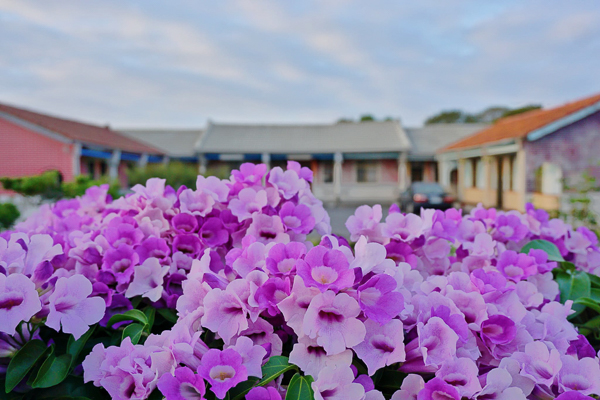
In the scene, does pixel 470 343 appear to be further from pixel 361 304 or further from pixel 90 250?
pixel 90 250

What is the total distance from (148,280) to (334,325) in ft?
1.91

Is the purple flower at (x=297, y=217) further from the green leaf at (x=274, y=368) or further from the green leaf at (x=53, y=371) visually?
the green leaf at (x=53, y=371)

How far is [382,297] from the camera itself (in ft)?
2.69

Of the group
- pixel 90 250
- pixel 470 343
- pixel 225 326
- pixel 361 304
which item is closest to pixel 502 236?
pixel 470 343

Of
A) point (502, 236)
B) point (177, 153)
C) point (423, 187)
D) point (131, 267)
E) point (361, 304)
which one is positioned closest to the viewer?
point (361, 304)

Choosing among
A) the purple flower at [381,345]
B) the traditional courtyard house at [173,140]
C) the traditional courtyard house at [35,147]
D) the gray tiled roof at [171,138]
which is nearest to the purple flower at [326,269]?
the purple flower at [381,345]

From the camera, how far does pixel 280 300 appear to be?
0.85 metres

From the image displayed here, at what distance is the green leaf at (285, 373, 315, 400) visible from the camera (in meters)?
0.76

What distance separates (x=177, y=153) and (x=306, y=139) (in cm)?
730

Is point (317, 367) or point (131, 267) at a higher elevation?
point (131, 267)

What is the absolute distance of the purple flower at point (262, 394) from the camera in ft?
2.51

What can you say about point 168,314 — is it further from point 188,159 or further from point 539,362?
point 188,159

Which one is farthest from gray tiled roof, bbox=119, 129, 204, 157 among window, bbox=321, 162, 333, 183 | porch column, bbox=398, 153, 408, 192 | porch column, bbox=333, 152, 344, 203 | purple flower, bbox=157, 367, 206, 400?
purple flower, bbox=157, 367, 206, 400

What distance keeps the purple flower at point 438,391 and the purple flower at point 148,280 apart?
2.17 feet
